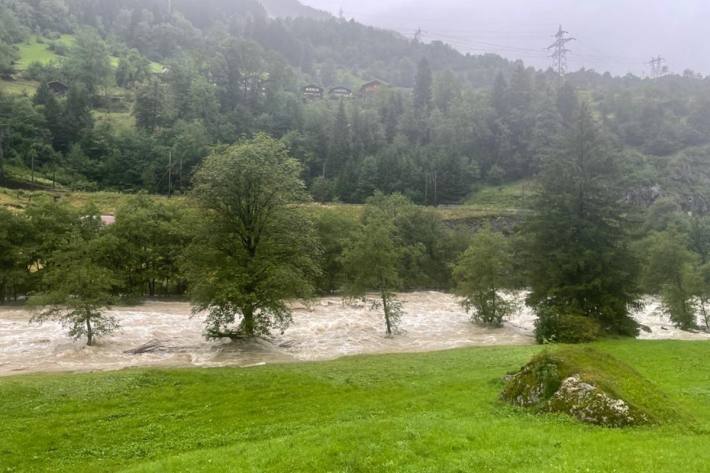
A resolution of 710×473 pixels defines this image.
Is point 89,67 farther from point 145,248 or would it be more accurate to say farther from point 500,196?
point 500,196

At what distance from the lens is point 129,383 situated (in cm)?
2152

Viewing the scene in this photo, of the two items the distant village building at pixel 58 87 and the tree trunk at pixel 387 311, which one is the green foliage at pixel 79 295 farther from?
the distant village building at pixel 58 87

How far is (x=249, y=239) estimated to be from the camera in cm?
3809

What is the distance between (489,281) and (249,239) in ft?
81.2

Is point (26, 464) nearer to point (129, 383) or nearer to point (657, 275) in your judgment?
point (129, 383)

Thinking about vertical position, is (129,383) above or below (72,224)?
below

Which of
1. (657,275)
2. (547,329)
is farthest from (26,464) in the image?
(657,275)

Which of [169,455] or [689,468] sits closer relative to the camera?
[689,468]

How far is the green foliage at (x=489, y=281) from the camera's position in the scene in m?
49.7

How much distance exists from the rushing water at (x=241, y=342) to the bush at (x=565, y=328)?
2499 mm

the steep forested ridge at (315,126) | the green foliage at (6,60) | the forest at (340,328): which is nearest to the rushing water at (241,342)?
the forest at (340,328)

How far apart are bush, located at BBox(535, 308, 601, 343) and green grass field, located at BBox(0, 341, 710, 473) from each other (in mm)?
8748

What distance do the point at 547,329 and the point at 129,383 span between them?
28724mm

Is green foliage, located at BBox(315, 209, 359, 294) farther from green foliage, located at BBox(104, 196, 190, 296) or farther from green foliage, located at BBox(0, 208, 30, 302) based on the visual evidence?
green foliage, located at BBox(0, 208, 30, 302)
